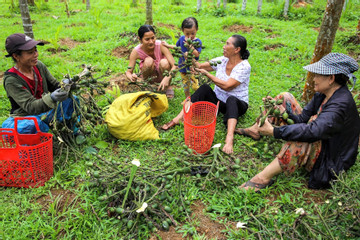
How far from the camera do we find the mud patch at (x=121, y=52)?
5.69 metres

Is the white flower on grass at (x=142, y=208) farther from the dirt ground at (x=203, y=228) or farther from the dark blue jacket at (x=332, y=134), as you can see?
the dark blue jacket at (x=332, y=134)

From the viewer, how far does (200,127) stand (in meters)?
2.62

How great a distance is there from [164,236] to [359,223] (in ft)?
4.65

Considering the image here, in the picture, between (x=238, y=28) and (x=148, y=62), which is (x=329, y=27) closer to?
(x=148, y=62)

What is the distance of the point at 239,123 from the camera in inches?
135

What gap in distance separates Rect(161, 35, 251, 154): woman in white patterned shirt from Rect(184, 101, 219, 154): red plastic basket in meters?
0.15

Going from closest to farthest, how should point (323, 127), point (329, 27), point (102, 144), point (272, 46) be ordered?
1. point (323, 127)
2. point (102, 144)
3. point (329, 27)
4. point (272, 46)

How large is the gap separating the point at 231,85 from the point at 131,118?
4.15ft

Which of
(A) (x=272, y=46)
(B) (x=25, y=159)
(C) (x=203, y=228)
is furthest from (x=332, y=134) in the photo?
(A) (x=272, y=46)

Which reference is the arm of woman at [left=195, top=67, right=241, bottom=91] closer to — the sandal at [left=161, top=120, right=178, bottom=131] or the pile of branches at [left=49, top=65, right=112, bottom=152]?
the sandal at [left=161, top=120, right=178, bottom=131]

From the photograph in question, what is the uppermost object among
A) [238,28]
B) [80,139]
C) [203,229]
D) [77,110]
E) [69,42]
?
[238,28]

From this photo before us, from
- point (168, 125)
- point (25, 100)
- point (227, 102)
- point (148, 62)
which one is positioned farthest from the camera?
point (148, 62)

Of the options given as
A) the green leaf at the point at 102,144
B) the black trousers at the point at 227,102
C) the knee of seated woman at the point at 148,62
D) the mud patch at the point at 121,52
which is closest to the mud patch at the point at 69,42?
the mud patch at the point at 121,52

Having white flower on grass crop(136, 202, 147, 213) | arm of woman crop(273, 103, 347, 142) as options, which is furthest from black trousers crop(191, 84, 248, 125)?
white flower on grass crop(136, 202, 147, 213)
